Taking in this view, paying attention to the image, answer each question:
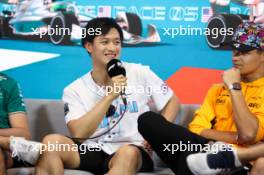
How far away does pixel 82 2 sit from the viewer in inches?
129

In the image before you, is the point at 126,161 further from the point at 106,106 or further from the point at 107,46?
the point at 107,46

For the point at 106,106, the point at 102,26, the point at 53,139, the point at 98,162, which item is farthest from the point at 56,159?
the point at 102,26

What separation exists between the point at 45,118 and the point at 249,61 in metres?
1.09

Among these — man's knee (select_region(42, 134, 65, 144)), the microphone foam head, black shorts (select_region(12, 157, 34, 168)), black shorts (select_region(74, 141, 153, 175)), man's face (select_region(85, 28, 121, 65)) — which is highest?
man's face (select_region(85, 28, 121, 65))

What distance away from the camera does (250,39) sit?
8.04 ft

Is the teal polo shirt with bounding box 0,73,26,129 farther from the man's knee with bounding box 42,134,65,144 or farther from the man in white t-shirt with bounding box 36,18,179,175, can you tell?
the man's knee with bounding box 42,134,65,144

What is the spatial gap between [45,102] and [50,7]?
0.74 m

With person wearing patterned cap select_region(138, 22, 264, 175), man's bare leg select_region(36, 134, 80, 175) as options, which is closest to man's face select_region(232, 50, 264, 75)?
person wearing patterned cap select_region(138, 22, 264, 175)

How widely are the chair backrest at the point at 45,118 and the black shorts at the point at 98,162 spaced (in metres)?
0.41

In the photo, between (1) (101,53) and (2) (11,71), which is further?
(2) (11,71)

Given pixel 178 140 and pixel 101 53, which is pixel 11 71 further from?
pixel 178 140

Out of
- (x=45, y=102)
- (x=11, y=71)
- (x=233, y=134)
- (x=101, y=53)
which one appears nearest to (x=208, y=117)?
(x=233, y=134)

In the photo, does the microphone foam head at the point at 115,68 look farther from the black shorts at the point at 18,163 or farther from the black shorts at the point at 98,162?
the black shorts at the point at 18,163

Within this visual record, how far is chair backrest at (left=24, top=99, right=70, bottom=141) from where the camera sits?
9.25ft
